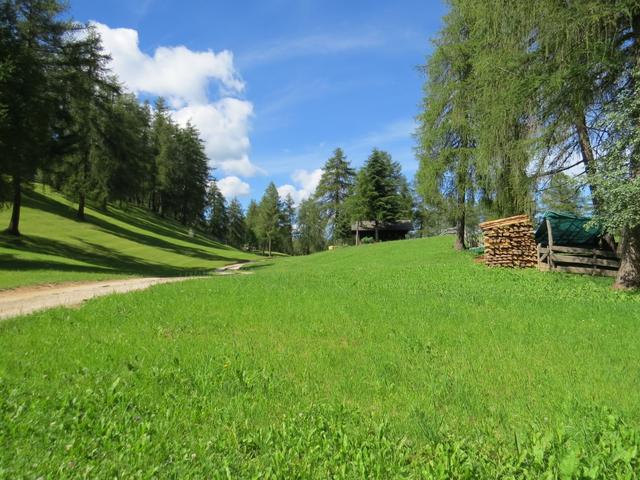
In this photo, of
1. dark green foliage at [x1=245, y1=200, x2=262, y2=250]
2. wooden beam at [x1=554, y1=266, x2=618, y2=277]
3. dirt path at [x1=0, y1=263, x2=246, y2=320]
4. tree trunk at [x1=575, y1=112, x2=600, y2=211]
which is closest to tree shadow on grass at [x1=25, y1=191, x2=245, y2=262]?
dirt path at [x1=0, y1=263, x2=246, y2=320]

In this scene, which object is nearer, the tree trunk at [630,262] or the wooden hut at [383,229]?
the tree trunk at [630,262]

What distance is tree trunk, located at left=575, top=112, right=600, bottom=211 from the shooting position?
1302 centimetres

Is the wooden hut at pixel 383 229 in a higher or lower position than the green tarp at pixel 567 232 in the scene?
higher

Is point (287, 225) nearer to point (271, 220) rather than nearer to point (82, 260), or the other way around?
point (271, 220)

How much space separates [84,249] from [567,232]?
30.2 m

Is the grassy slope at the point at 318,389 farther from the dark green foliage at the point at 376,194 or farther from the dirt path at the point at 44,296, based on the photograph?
the dark green foliage at the point at 376,194

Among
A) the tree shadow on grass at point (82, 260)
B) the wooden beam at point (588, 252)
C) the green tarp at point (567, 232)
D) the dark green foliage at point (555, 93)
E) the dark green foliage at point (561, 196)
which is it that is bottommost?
the tree shadow on grass at point (82, 260)

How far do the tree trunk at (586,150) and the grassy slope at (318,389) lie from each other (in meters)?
5.42

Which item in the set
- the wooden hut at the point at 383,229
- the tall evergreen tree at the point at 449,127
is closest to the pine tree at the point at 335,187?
the wooden hut at the point at 383,229

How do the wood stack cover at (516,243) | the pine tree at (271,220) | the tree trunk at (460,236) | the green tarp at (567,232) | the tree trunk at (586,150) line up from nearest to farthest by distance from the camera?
the tree trunk at (586,150)
the wood stack cover at (516,243)
the green tarp at (567,232)
the tree trunk at (460,236)
the pine tree at (271,220)

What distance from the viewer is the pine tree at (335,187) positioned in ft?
222

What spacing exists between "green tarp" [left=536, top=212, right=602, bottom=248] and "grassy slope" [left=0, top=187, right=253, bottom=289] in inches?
708

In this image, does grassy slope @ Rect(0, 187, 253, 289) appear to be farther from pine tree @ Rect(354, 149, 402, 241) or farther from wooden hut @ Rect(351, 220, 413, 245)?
wooden hut @ Rect(351, 220, 413, 245)

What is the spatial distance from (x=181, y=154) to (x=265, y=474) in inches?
2847
